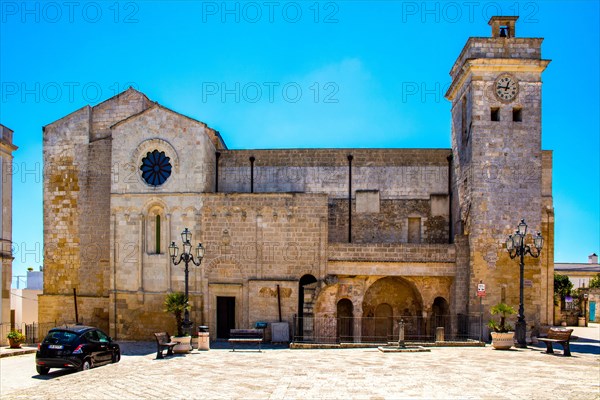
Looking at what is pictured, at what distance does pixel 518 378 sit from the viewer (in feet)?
49.2

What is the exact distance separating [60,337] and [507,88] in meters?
20.8

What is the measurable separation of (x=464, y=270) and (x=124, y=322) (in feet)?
53.0

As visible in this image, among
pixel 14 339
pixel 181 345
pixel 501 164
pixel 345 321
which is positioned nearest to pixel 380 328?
pixel 345 321

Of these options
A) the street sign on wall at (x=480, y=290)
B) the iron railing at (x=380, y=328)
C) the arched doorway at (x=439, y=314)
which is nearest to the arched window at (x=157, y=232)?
the iron railing at (x=380, y=328)

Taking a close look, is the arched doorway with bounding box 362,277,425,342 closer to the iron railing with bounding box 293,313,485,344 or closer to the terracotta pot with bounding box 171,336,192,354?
the iron railing with bounding box 293,313,485,344

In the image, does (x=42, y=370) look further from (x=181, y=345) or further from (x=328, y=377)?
(x=328, y=377)

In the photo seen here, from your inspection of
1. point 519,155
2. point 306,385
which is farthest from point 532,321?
point 306,385

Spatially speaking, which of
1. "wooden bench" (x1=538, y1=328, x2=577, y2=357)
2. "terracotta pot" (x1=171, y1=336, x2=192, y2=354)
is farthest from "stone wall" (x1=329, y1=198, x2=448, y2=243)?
"terracotta pot" (x1=171, y1=336, x2=192, y2=354)

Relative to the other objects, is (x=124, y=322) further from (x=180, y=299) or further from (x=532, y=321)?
(x=532, y=321)

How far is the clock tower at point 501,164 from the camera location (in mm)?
25141

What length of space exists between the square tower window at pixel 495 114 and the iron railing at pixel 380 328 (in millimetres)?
8830

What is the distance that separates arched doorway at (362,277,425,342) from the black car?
43.6ft

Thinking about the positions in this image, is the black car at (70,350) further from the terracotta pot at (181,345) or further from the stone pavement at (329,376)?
the terracotta pot at (181,345)

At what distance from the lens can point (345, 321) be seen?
27078 millimetres
